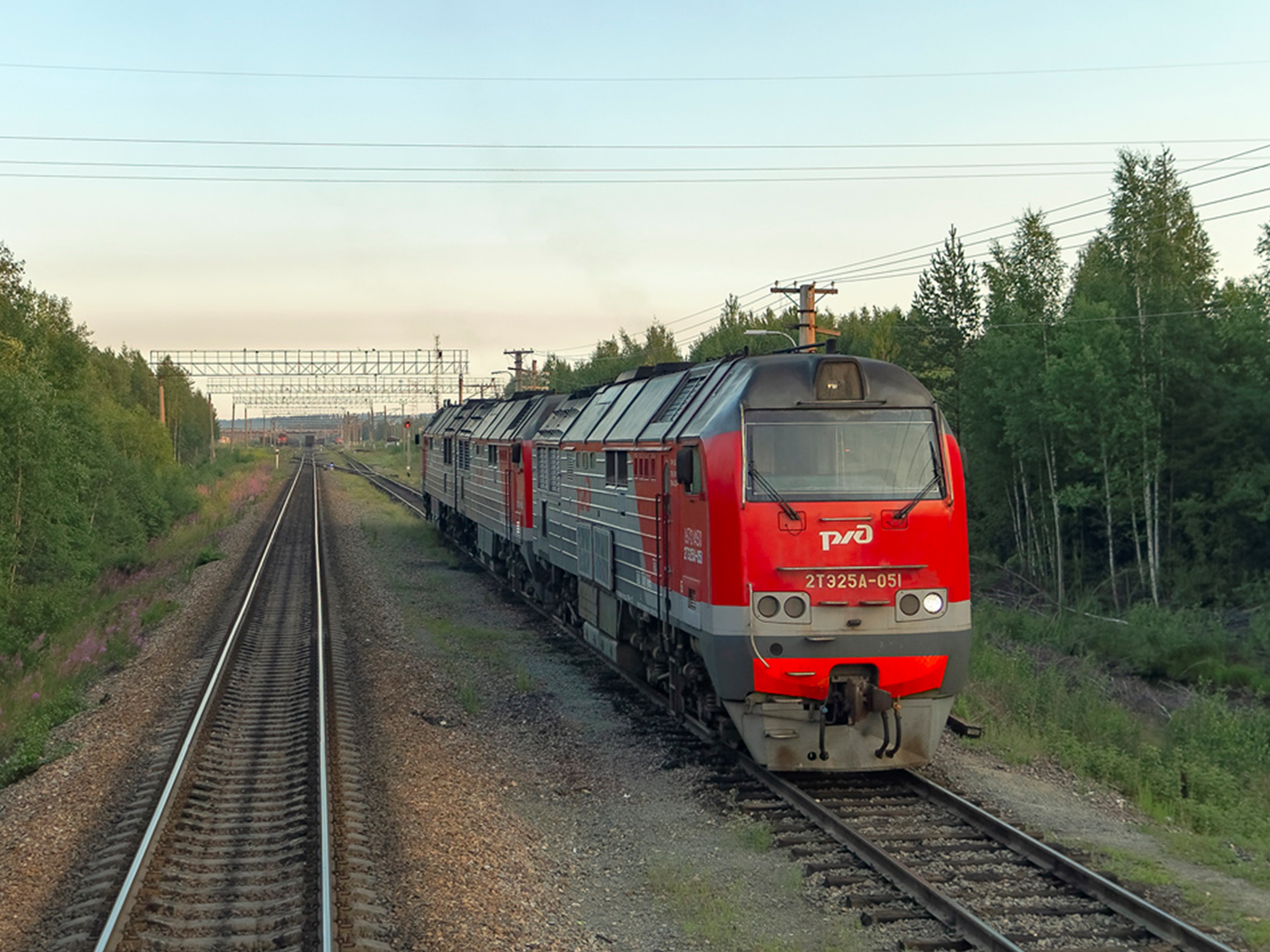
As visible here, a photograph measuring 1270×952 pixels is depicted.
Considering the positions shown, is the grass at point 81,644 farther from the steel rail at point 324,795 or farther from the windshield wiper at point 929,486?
the windshield wiper at point 929,486

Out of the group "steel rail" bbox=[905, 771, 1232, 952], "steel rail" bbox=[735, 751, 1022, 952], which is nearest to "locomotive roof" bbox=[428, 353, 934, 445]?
"steel rail" bbox=[735, 751, 1022, 952]

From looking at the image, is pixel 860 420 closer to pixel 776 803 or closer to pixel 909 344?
pixel 776 803

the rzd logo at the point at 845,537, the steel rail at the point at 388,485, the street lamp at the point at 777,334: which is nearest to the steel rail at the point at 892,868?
the rzd logo at the point at 845,537

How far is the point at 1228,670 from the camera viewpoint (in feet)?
73.3

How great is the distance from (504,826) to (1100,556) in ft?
102

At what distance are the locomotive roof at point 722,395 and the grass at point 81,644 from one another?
766 cm

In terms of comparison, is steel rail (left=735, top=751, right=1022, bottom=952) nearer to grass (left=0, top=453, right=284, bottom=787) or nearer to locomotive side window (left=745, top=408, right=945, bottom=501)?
locomotive side window (left=745, top=408, right=945, bottom=501)

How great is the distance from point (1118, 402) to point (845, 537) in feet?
80.5

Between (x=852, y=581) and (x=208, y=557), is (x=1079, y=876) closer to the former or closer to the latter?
(x=852, y=581)

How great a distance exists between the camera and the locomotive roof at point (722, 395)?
1042 centimetres

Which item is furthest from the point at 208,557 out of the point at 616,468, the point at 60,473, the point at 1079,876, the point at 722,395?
the point at 1079,876

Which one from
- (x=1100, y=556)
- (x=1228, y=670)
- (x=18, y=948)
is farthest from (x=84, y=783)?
(x=1100, y=556)

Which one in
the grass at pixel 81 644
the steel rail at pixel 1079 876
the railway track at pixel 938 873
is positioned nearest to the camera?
the steel rail at pixel 1079 876

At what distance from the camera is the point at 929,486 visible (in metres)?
10.2
